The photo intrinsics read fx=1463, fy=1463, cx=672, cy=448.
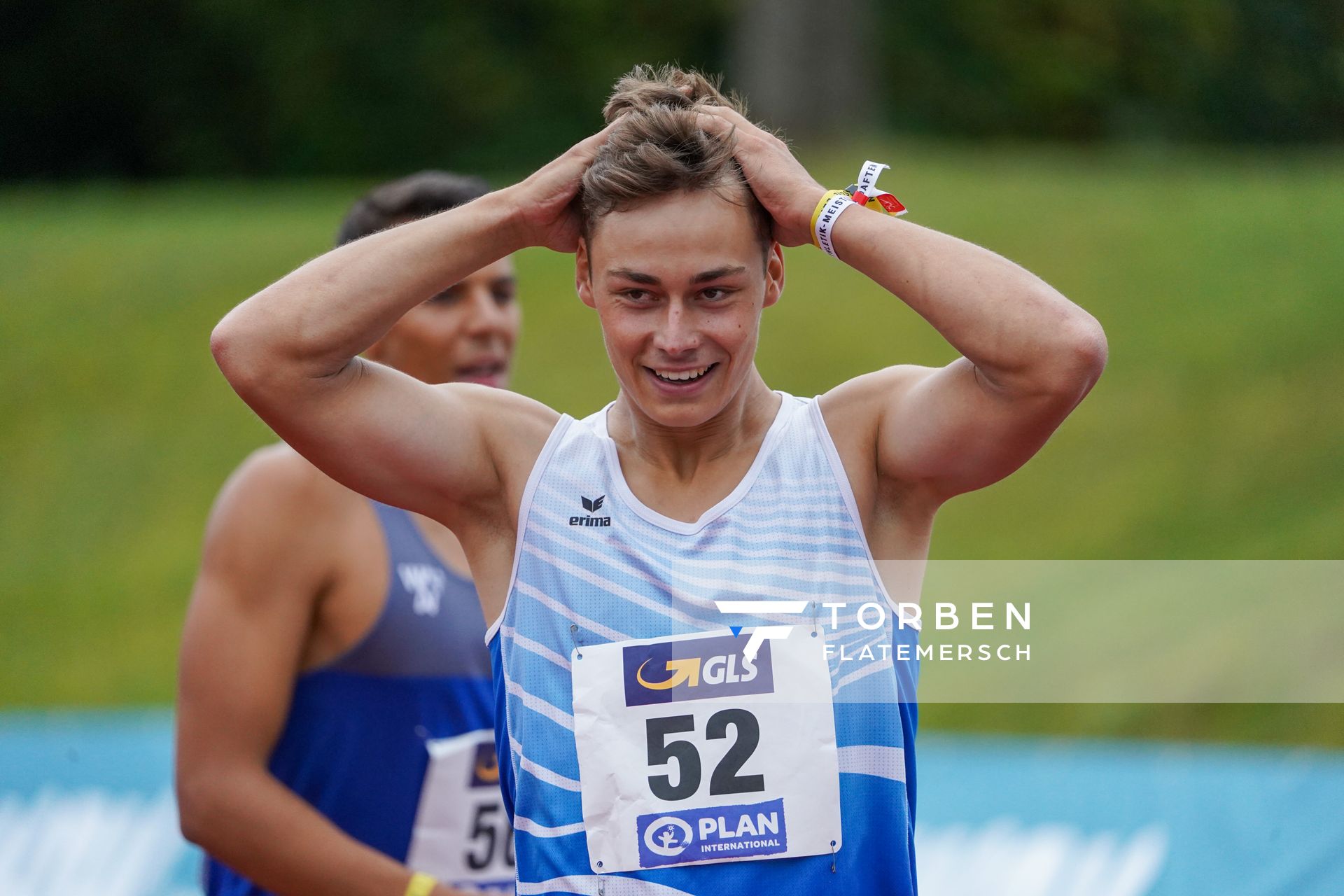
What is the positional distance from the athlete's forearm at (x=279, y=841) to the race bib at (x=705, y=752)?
92 cm

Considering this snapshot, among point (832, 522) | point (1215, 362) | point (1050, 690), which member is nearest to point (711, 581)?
point (832, 522)

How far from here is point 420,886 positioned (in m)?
3.31

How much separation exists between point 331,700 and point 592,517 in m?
1.10

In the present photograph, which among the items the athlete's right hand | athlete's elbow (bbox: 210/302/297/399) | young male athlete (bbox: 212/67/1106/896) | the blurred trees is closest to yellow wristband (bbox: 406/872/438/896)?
young male athlete (bbox: 212/67/1106/896)

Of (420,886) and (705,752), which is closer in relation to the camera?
(705,752)

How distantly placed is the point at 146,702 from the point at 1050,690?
514 cm

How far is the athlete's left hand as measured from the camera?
2.73 m

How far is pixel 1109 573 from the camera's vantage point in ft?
26.9

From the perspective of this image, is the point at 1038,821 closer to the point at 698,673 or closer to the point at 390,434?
the point at 698,673

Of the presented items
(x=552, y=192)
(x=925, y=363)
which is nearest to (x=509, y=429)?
(x=552, y=192)

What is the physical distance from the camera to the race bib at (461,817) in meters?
3.55

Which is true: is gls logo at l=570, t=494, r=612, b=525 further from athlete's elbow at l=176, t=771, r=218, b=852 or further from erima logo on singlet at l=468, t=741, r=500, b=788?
athlete's elbow at l=176, t=771, r=218, b=852

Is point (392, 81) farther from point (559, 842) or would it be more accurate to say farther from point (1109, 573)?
point (559, 842)

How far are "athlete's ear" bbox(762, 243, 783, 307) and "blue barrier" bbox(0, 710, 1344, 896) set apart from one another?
276 centimetres
